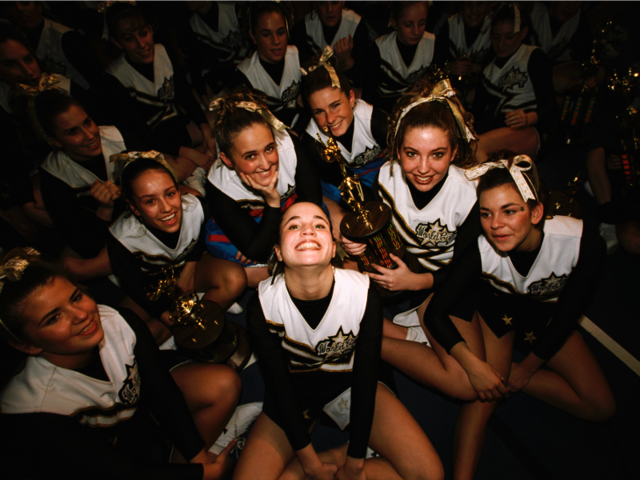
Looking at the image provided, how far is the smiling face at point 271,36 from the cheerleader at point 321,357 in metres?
1.84

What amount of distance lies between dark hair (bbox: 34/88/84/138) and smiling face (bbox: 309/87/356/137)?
1477 mm

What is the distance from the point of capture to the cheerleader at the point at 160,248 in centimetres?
177

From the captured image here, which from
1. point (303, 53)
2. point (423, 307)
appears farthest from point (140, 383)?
point (303, 53)

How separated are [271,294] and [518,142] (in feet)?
8.53

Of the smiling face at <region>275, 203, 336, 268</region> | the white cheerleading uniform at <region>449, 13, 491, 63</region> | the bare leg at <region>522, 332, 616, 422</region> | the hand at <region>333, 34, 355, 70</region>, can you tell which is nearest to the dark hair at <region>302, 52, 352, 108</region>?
the smiling face at <region>275, 203, 336, 268</region>

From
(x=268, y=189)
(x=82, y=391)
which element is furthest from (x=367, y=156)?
(x=82, y=391)

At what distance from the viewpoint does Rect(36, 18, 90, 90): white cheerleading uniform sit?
9.84 feet

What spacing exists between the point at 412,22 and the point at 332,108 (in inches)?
50.8

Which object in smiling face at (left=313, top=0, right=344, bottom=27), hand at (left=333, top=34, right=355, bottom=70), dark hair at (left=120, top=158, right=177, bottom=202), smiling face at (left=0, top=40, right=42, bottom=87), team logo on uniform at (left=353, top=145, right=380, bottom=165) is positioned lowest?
team logo on uniform at (left=353, top=145, right=380, bottom=165)

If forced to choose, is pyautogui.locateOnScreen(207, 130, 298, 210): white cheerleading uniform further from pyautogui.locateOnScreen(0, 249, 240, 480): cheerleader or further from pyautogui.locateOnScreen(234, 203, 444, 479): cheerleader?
pyautogui.locateOnScreen(0, 249, 240, 480): cheerleader

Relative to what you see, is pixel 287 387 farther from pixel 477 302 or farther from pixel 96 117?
pixel 96 117

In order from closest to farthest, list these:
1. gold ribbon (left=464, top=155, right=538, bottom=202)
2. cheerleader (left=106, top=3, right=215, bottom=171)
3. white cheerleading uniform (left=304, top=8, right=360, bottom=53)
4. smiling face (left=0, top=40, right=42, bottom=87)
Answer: gold ribbon (left=464, top=155, right=538, bottom=202) → smiling face (left=0, top=40, right=42, bottom=87) → cheerleader (left=106, top=3, right=215, bottom=171) → white cheerleading uniform (left=304, top=8, right=360, bottom=53)

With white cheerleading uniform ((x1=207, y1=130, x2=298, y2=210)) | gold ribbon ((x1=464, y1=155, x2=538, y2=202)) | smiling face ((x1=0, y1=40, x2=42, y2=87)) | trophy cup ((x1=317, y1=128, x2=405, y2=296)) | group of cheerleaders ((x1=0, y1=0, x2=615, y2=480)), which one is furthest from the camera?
smiling face ((x1=0, y1=40, x2=42, y2=87))

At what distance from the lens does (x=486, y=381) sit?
1.62m
